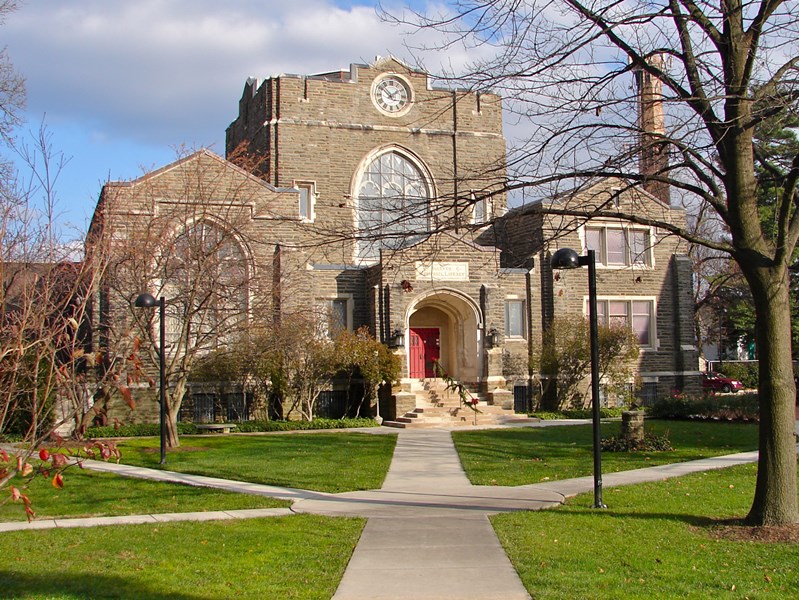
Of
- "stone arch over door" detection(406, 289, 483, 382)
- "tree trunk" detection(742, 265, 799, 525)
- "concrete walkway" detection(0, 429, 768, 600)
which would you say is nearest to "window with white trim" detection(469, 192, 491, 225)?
"stone arch over door" detection(406, 289, 483, 382)

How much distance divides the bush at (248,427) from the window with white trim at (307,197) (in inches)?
328

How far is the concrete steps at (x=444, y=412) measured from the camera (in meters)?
26.1

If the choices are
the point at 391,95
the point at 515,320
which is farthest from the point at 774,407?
the point at 391,95

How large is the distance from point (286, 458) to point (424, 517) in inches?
284

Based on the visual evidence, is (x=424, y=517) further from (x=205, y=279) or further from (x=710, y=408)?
(x=710, y=408)

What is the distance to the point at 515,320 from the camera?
31.6m

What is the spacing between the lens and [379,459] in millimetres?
17047

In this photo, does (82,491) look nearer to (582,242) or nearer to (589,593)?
(589,593)

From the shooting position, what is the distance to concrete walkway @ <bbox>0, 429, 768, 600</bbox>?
7371 millimetres

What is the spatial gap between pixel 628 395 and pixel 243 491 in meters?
21.6

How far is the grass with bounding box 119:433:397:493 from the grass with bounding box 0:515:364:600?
344 cm

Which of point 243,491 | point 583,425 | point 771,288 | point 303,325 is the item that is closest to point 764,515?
point 771,288

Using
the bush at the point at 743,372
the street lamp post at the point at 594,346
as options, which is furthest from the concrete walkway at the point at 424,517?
the bush at the point at 743,372

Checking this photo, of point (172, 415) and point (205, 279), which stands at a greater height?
point (205, 279)
